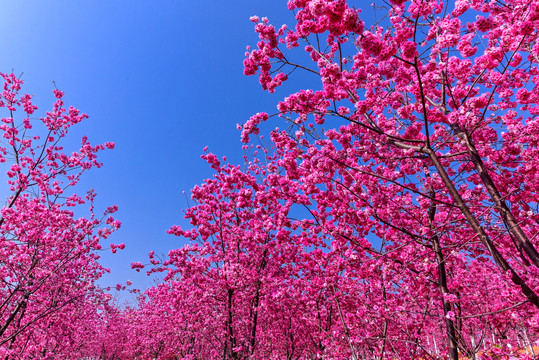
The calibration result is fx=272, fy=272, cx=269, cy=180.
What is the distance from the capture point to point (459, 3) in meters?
5.06

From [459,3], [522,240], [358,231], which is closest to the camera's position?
[522,240]

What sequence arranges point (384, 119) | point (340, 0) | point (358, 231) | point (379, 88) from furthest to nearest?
point (358, 231) < point (379, 88) < point (384, 119) < point (340, 0)

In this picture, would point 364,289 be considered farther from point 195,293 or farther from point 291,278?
point 195,293

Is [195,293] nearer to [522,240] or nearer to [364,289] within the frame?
[364,289]

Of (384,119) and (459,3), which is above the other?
(459,3)

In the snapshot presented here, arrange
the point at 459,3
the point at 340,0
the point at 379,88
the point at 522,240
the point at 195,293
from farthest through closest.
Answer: the point at 195,293
the point at 379,88
the point at 459,3
the point at 340,0
the point at 522,240

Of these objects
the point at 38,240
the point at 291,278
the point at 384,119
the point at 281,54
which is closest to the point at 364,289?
the point at 291,278

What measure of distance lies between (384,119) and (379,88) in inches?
38.8

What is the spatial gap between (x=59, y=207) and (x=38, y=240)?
193cm

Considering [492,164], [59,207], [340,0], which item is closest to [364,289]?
[492,164]

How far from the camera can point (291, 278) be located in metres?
10.2

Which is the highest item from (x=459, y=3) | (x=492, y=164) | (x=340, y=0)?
(x=459, y=3)

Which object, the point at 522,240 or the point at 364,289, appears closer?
the point at 522,240

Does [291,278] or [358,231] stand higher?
[358,231]
